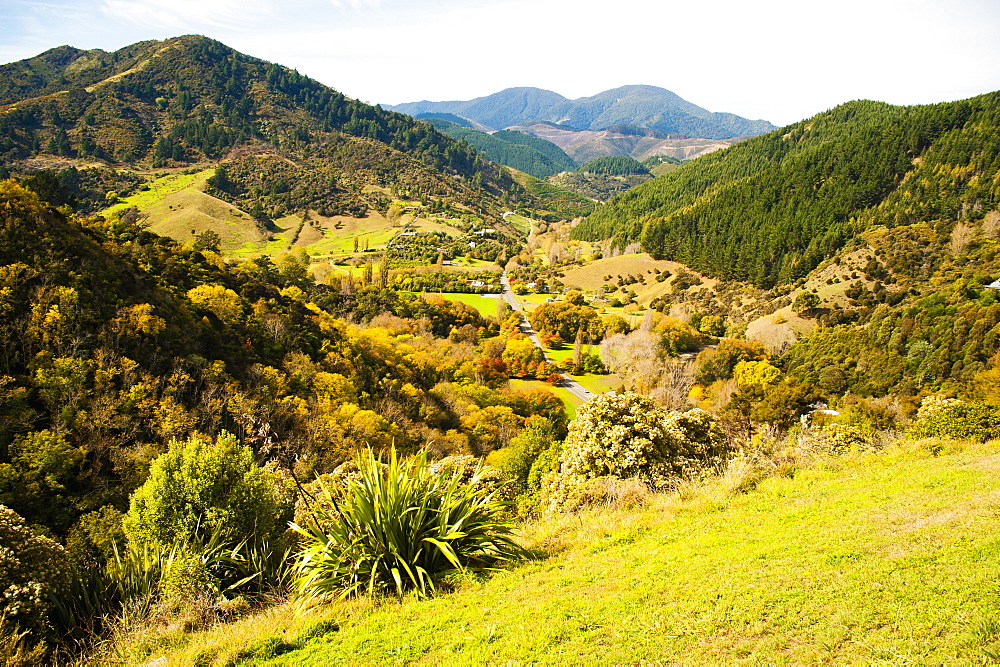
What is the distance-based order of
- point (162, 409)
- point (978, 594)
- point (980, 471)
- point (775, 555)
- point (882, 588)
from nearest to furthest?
point (978, 594), point (882, 588), point (775, 555), point (980, 471), point (162, 409)

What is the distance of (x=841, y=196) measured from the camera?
98438 mm

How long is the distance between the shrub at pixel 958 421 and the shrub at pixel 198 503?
44.7 feet

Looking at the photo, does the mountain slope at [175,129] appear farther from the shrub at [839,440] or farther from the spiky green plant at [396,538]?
the spiky green plant at [396,538]

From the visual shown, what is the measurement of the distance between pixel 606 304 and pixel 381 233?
6452cm

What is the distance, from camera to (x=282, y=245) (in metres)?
111

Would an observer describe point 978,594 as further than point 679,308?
No

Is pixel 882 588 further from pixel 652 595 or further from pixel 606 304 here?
pixel 606 304

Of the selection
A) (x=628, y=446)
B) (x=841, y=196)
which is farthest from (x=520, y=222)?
(x=628, y=446)

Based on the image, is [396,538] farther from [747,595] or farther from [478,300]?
[478,300]

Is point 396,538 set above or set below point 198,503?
above

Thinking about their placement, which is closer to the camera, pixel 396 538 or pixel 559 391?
pixel 396 538

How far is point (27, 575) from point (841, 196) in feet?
394

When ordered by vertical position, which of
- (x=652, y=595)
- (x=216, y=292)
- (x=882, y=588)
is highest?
(x=216, y=292)

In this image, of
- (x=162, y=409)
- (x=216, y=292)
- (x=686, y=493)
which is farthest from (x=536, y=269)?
(x=686, y=493)
